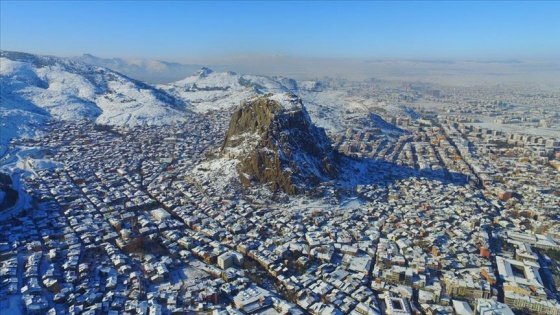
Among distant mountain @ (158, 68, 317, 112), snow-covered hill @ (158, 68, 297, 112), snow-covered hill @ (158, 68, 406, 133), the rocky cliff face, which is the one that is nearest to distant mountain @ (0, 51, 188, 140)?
snow-covered hill @ (158, 68, 297, 112)

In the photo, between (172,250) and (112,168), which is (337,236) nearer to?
(172,250)

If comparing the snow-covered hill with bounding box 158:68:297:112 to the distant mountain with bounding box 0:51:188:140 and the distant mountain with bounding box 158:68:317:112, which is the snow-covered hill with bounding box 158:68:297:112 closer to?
the distant mountain with bounding box 158:68:317:112

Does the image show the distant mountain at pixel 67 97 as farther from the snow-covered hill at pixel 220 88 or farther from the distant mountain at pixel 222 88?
the distant mountain at pixel 222 88

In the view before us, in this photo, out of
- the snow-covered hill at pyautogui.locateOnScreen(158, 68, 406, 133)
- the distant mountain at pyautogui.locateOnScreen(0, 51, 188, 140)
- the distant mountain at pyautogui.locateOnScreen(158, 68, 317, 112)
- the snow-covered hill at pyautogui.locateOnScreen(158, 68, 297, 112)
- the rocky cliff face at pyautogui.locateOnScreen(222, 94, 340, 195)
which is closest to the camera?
the rocky cliff face at pyautogui.locateOnScreen(222, 94, 340, 195)

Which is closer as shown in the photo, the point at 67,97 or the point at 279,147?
the point at 279,147

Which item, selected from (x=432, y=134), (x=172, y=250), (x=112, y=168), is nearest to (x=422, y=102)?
(x=432, y=134)

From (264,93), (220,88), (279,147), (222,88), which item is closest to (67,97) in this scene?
(264,93)

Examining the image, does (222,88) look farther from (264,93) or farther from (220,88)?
(264,93)
